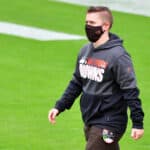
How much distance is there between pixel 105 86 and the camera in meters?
6.68

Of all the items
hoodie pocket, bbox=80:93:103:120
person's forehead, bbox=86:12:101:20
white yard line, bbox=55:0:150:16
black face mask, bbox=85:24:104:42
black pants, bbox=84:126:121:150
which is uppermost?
person's forehead, bbox=86:12:101:20

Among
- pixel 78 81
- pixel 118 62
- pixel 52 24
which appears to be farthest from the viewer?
pixel 52 24

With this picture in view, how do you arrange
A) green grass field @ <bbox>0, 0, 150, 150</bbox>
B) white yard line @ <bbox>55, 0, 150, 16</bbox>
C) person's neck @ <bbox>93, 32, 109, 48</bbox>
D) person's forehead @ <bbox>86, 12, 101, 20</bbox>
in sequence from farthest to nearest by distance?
white yard line @ <bbox>55, 0, 150, 16</bbox>
green grass field @ <bbox>0, 0, 150, 150</bbox>
person's neck @ <bbox>93, 32, 109, 48</bbox>
person's forehead @ <bbox>86, 12, 101, 20</bbox>

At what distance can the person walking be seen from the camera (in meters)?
6.57

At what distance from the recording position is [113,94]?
6691mm

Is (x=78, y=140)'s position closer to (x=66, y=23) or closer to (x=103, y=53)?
(x=103, y=53)

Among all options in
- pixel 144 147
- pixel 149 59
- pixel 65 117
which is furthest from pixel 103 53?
pixel 149 59

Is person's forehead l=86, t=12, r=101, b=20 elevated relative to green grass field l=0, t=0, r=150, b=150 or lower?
elevated

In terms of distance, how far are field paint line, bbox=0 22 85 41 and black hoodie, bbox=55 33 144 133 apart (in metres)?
10.5

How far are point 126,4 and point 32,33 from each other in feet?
20.1

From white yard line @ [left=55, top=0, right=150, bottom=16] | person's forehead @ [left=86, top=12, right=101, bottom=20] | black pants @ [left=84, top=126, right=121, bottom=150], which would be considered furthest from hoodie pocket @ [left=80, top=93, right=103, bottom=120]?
white yard line @ [left=55, top=0, right=150, bottom=16]

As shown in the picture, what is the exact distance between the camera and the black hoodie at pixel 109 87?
6.56 m

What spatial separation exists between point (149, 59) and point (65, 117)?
4.70 meters

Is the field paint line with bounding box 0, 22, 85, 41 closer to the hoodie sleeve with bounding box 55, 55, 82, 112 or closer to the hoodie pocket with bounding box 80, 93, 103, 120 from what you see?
the hoodie sleeve with bounding box 55, 55, 82, 112
